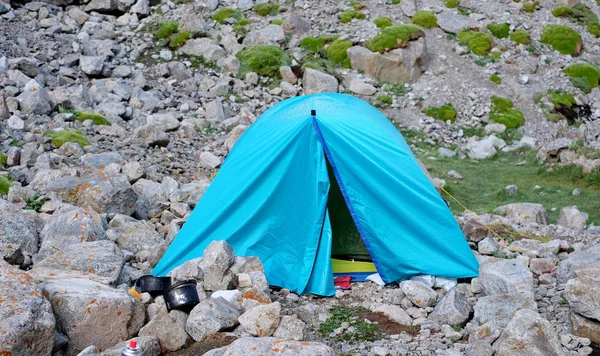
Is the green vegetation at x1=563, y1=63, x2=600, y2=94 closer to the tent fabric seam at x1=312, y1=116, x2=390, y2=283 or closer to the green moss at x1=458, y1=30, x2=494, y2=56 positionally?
the green moss at x1=458, y1=30, x2=494, y2=56

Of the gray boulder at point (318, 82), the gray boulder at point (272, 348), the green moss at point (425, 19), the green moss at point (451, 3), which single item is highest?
the green moss at point (451, 3)

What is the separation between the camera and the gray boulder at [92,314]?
18.7 ft

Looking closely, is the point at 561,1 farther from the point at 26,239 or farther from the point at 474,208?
the point at 26,239

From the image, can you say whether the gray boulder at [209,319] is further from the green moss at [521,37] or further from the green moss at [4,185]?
the green moss at [521,37]

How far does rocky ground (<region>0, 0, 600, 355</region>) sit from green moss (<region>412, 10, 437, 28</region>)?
7cm

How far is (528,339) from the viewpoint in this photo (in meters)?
5.54

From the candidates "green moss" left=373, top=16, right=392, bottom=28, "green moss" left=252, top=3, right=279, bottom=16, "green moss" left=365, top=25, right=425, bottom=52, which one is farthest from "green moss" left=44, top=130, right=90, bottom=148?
"green moss" left=373, top=16, right=392, bottom=28

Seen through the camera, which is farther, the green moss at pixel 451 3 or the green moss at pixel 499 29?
the green moss at pixel 451 3

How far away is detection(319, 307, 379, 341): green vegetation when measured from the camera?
21.8 ft

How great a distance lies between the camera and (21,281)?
5457 millimetres

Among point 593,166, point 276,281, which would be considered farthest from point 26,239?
point 593,166

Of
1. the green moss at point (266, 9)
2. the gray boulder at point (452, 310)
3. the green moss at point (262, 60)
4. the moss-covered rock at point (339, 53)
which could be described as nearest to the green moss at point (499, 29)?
the moss-covered rock at point (339, 53)

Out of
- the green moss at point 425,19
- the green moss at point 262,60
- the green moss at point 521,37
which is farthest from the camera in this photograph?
the green moss at point 425,19

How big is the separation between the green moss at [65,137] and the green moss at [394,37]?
1033cm
